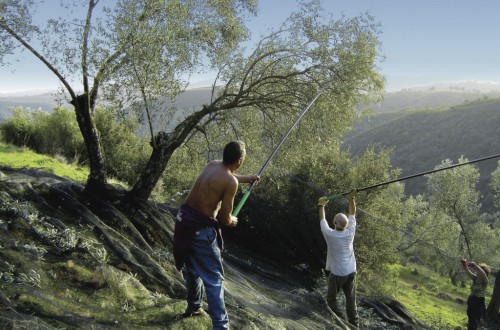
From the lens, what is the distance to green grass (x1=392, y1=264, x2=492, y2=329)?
109 feet

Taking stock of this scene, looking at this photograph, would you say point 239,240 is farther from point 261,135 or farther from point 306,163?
point 261,135

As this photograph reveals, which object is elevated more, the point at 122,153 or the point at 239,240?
the point at 122,153

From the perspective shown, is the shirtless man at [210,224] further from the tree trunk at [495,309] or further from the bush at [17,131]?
the bush at [17,131]

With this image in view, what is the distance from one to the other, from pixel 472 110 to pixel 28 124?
186171mm

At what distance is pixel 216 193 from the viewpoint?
594 centimetres

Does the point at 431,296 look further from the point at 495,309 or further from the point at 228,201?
the point at 228,201

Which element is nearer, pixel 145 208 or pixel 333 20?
pixel 145 208

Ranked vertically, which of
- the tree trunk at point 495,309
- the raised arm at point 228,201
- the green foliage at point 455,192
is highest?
the raised arm at point 228,201

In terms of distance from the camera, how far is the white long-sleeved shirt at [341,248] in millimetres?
Answer: 9711

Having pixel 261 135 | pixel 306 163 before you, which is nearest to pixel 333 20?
pixel 261 135

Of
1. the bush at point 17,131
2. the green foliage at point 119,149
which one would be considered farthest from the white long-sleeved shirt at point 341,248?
the bush at point 17,131

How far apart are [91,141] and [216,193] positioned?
352 inches

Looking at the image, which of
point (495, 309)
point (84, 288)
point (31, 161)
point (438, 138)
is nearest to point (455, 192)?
point (495, 309)

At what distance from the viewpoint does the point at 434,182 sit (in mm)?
45156
